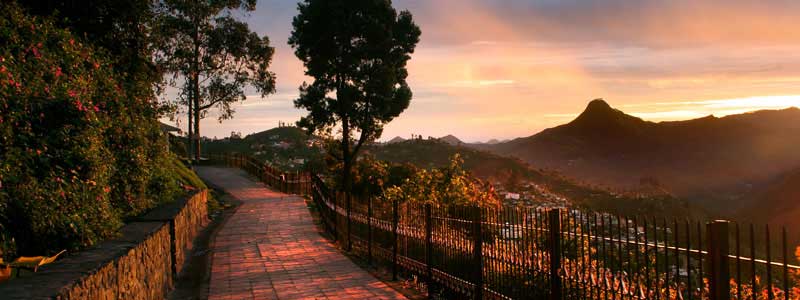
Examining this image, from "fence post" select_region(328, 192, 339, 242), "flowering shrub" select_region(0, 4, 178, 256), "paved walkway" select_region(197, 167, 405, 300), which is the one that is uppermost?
"flowering shrub" select_region(0, 4, 178, 256)

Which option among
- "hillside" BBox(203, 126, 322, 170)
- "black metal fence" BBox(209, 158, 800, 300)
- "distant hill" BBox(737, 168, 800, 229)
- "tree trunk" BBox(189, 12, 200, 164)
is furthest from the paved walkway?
"hillside" BBox(203, 126, 322, 170)

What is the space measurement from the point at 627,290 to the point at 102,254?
5.04 metres

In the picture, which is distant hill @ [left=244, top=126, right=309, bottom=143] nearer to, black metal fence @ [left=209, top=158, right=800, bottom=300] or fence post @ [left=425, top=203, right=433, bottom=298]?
black metal fence @ [left=209, top=158, right=800, bottom=300]

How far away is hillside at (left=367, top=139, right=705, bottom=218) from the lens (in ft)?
149

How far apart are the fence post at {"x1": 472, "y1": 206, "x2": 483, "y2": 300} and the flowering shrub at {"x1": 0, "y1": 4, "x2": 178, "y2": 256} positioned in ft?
14.5

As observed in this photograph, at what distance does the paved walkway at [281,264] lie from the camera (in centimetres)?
1027

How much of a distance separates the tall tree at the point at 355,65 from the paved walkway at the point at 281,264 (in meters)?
12.8

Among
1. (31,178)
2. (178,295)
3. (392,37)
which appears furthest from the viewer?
(392,37)

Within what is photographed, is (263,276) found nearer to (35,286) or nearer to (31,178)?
(31,178)

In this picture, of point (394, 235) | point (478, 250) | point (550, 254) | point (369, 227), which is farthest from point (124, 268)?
point (369, 227)

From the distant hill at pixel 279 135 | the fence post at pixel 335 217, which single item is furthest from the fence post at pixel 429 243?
the distant hill at pixel 279 135

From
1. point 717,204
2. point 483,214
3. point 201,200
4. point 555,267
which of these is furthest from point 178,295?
point 717,204

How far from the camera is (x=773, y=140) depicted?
69125 millimetres

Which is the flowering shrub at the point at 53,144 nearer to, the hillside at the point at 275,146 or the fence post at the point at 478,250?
the fence post at the point at 478,250
